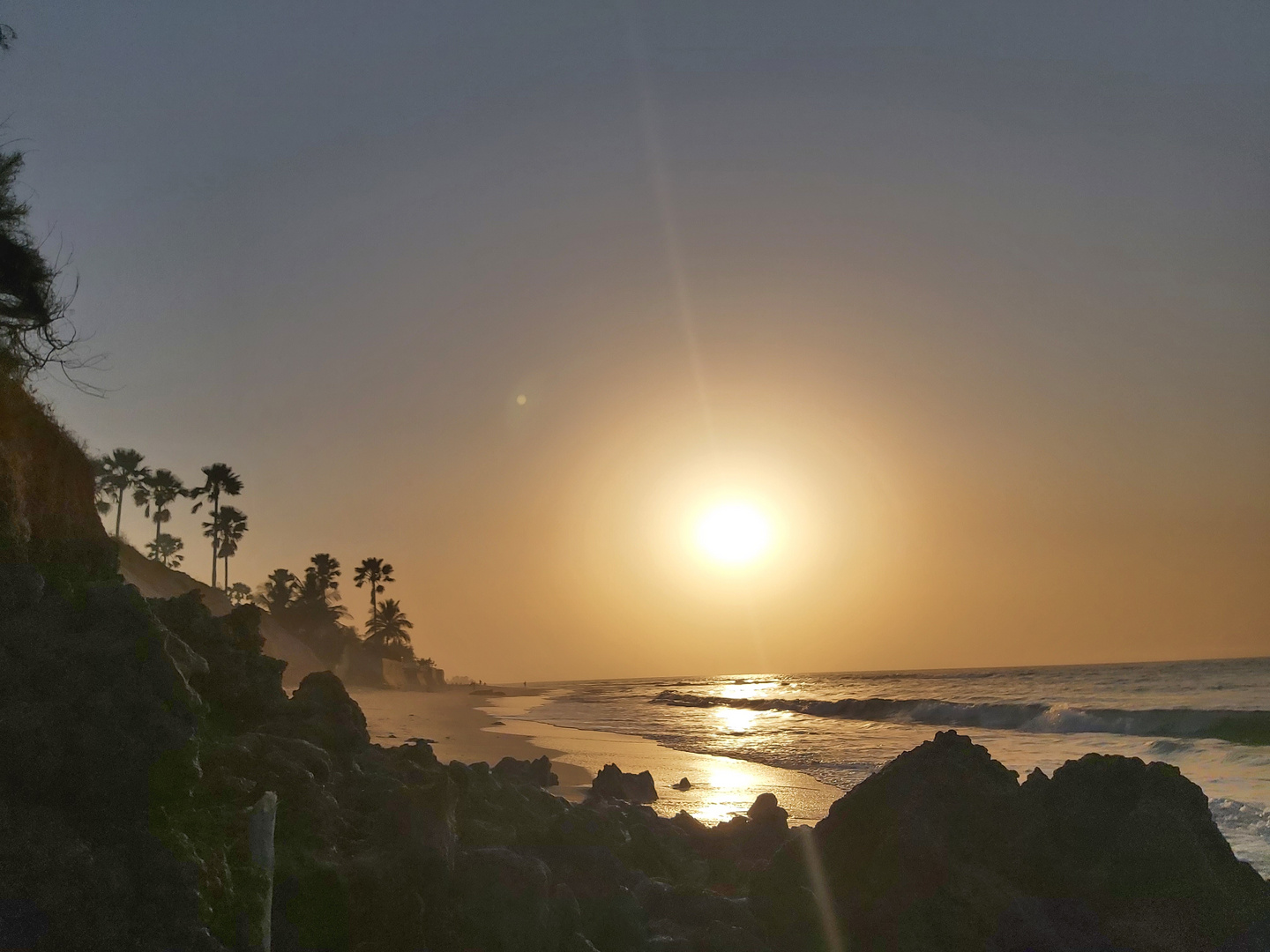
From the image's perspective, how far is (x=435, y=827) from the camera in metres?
8.36

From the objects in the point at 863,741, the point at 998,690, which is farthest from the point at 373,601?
the point at 863,741

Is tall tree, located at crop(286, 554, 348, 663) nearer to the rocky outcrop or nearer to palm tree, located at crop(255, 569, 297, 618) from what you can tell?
palm tree, located at crop(255, 569, 297, 618)

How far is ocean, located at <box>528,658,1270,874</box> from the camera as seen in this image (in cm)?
2270

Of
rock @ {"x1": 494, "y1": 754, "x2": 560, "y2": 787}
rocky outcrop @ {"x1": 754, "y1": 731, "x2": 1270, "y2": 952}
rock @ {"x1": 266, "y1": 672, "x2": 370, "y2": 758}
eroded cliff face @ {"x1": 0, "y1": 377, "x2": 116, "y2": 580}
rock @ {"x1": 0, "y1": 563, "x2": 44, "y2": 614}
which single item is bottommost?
rock @ {"x1": 494, "y1": 754, "x2": 560, "y2": 787}

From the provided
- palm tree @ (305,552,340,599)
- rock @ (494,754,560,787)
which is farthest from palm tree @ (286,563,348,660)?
rock @ (494,754,560,787)

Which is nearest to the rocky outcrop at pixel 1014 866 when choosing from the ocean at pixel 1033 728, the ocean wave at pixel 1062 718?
the ocean at pixel 1033 728

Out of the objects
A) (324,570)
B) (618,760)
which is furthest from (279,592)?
(618,760)

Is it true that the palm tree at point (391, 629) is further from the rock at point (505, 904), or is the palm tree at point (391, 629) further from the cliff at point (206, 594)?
the rock at point (505, 904)

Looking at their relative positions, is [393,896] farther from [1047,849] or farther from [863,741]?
[863,741]

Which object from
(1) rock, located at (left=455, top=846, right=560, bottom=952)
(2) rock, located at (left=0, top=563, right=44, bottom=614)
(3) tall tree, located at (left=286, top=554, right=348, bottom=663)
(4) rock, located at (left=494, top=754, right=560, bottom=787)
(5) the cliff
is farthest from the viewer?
(3) tall tree, located at (left=286, top=554, right=348, bottom=663)

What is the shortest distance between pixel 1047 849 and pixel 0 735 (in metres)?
10.2

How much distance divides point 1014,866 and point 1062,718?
39743 millimetres

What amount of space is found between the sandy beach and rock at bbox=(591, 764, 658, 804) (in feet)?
1.26

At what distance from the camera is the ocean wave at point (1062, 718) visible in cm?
3588
